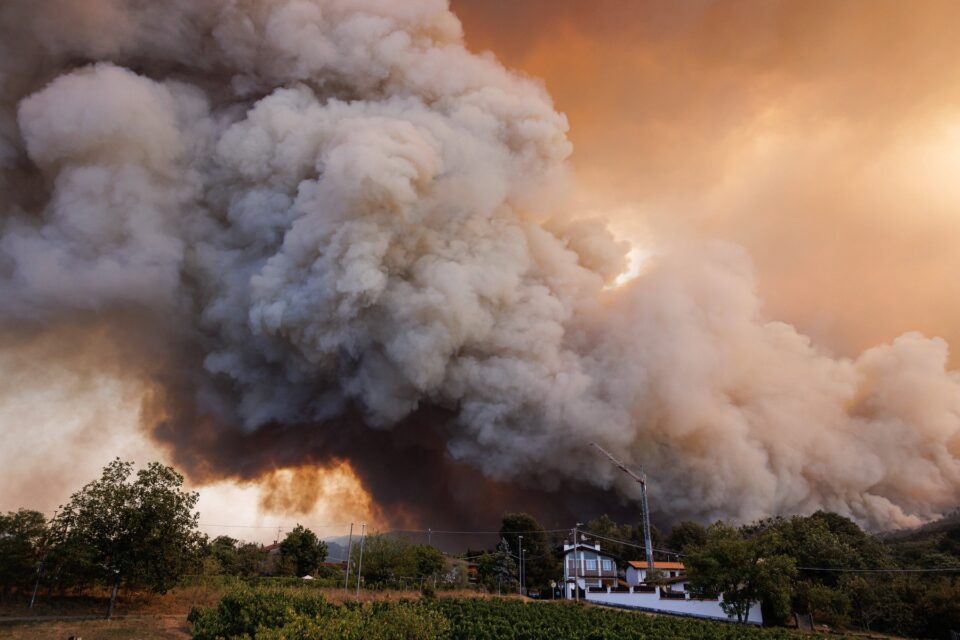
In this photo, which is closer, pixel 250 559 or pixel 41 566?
pixel 41 566

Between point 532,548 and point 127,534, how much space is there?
52.9 m

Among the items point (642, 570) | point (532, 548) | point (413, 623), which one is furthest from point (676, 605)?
point (413, 623)

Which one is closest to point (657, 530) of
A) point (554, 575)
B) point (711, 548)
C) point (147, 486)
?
point (554, 575)

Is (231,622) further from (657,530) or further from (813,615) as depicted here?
(657,530)

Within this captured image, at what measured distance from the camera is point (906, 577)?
48438mm

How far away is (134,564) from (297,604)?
19.2 metres

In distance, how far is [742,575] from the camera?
37.6 meters

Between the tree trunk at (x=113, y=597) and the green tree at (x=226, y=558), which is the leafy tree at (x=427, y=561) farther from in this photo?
the tree trunk at (x=113, y=597)

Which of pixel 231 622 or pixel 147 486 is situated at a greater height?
pixel 147 486

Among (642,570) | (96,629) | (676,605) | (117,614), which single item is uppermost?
(96,629)

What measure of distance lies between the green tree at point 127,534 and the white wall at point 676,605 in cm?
3510

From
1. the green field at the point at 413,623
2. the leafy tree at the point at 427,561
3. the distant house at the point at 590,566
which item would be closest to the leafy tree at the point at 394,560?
the leafy tree at the point at 427,561

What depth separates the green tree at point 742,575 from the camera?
3712cm

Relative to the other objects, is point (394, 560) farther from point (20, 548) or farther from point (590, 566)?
point (20, 548)
